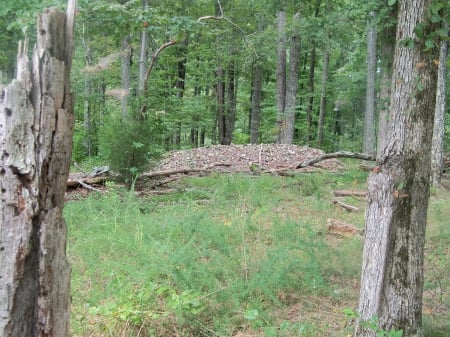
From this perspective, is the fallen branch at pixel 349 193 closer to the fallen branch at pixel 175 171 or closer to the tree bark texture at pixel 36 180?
the fallen branch at pixel 175 171

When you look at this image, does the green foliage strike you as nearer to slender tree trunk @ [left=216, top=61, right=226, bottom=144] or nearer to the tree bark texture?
the tree bark texture

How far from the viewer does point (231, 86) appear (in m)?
24.8

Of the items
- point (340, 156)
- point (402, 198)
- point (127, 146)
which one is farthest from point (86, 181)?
point (402, 198)

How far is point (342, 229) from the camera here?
6477 mm

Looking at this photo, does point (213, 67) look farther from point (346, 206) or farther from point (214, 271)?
point (214, 271)

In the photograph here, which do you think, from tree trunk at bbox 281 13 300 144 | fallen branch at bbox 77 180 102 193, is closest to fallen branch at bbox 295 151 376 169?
fallen branch at bbox 77 180 102 193

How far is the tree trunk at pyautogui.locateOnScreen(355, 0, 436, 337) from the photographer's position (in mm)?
Answer: 3379

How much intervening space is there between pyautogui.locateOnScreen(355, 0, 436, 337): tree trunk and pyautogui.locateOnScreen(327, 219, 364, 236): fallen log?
2.82m

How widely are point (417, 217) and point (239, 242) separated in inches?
104

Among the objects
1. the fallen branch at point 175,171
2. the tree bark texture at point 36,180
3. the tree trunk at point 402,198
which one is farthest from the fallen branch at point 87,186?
the tree bark texture at point 36,180

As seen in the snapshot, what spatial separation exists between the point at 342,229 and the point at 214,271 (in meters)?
2.67

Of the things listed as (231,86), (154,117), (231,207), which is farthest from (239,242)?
(231,86)

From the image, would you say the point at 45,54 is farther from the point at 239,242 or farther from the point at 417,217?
the point at 239,242

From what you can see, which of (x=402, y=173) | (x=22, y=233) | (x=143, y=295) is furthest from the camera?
(x=143, y=295)
